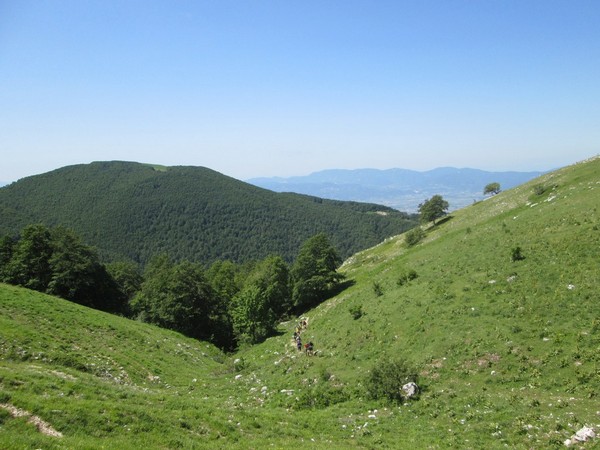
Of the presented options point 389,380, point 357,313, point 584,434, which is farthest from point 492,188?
point 584,434

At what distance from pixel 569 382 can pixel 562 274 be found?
924 centimetres

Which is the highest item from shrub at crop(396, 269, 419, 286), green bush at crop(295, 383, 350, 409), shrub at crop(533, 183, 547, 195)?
shrub at crop(533, 183, 547, 195)

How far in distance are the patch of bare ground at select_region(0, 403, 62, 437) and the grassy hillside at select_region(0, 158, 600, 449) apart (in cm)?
23

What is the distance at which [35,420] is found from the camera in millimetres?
11109

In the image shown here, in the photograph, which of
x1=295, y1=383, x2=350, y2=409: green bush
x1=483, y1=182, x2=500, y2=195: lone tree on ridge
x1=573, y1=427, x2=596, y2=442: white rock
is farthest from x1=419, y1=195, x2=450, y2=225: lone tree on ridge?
x1=573, y1=427, x2=596, y2=442: white rock

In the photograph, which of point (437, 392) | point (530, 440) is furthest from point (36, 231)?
point (530, 440)

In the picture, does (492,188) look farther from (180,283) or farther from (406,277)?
(180,283)

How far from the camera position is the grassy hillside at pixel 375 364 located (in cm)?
1343

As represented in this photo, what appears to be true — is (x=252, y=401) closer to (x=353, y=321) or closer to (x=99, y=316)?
(x=353, y=321)

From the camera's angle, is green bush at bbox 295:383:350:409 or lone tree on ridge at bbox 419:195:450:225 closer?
green bush at bbox 295:383:350:409

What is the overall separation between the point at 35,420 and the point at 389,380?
15540 mm

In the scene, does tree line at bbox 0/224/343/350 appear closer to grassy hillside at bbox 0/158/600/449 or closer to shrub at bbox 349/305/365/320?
grassy hillside at bbox 0/158/600/449

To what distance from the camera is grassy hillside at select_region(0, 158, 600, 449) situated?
13430 mm

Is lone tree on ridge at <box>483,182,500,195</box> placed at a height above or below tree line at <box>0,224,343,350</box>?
above
